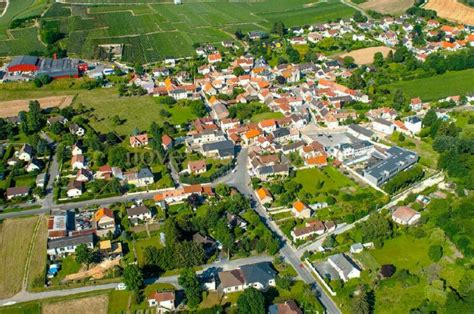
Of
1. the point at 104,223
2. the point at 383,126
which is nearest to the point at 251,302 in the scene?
the point at 104,223

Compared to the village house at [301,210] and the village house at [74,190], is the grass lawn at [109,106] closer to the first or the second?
the village house at [74,190]

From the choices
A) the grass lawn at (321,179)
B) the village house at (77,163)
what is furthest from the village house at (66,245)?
the grass lawn at (321,179)

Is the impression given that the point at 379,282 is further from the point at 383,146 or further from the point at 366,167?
the point at 383,146

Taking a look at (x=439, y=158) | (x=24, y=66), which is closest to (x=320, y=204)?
(x=439, y=158)

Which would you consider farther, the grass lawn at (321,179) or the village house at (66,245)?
the grass lawn at (321,179)

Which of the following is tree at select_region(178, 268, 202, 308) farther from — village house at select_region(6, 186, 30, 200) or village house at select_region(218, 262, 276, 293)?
village house at select_region(6, 186, 30, 200)

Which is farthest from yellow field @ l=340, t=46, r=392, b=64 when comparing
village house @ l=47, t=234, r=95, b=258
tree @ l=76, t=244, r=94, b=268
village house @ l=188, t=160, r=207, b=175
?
tree @ l=76, t=244, r=94, b=268
